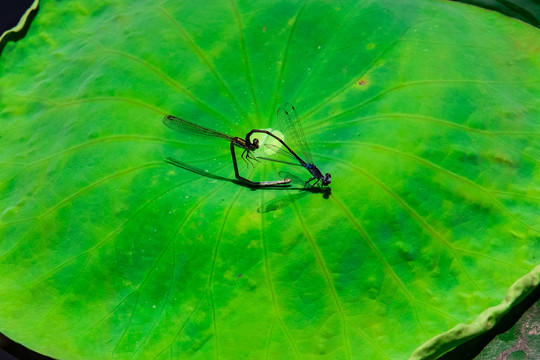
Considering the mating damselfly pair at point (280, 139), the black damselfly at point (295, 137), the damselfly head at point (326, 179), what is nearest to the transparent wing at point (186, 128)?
the mating damselfly pair at point (280, 139)

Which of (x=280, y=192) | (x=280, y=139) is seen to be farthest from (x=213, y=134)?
(x=280, y=192)

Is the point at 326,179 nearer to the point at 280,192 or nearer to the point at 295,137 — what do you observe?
the point at 280,192

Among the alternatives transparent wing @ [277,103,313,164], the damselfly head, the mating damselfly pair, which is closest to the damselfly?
the mating damselfly pair

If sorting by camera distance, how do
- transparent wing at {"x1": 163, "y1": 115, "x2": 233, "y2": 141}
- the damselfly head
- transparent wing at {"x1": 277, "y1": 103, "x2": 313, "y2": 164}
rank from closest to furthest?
the damselfly head → transparent wing at {"x1": 277, "y1": 103, "x2": 313, "y2": 164} → transparent wing at {"x1": 163, "y1": 115, "x2": 233, "y2": 141}

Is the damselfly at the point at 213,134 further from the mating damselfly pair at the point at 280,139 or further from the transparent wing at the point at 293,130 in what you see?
the transparent wing at the point at 293,130

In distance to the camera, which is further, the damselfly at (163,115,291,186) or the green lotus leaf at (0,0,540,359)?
the damselfly at (163,115,291,186)

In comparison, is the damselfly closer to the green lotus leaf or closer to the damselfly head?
the green lotus leaf

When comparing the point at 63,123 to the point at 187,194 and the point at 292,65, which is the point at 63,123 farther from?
the point at 292,65

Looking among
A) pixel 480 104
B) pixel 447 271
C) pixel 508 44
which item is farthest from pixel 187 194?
pixel 508 44
